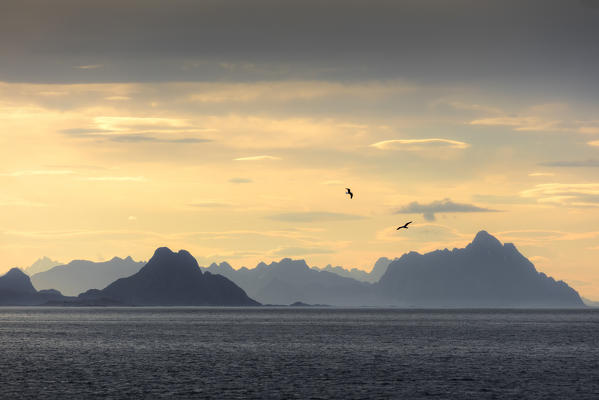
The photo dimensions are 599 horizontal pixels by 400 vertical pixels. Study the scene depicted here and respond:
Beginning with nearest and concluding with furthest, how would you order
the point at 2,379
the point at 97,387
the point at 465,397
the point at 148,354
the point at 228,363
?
the point at 465,397
the point at 97,387
the point at 2,379
the point at 228,363
the point at 148,354

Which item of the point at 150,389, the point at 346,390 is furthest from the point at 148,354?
the point at 346,390

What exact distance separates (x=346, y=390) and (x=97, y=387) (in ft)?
101

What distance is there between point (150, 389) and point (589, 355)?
304 feet

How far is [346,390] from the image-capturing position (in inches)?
3627

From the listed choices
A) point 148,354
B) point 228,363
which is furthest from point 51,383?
point 148,354

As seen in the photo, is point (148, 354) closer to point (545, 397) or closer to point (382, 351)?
point (382, 351)

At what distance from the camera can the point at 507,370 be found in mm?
116688

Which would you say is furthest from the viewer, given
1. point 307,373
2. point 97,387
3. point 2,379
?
point 307,373

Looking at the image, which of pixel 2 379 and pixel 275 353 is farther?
pixel 275 353

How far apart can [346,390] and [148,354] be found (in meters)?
63.3

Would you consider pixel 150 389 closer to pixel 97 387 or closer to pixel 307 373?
pixel 97 387

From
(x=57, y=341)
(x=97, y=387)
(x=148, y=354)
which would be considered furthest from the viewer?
(x=57, y=341)

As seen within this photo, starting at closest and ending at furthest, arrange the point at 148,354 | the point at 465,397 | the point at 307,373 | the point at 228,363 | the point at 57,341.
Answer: the point at 465,397
the point at 307,373
the point at 228,363
the point at 148,354
the point at 57,341

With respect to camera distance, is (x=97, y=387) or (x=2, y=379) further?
(x=2, y=379)
